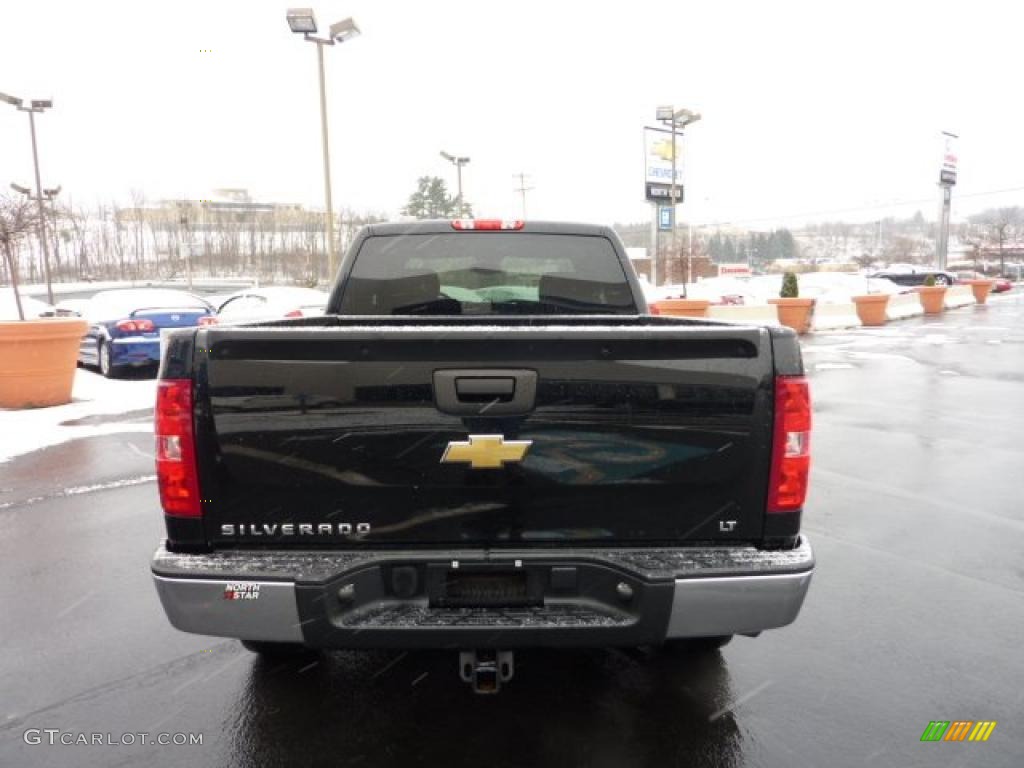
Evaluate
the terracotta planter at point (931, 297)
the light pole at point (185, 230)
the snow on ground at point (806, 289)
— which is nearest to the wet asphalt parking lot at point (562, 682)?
the snow on ground at point (806, 289)

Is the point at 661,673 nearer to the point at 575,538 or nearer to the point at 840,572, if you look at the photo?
the point at 575,538

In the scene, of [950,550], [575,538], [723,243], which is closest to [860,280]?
[950,550]

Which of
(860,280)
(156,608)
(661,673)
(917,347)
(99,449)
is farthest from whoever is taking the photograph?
(860,280)

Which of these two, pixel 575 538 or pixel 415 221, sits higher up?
pixel 415 221

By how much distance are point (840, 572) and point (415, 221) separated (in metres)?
3.34

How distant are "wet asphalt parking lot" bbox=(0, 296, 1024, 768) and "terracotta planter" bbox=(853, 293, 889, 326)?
23.3 m

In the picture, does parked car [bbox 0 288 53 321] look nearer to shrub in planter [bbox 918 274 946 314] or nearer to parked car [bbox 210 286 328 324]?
parked car [bbox 210 286 328 324]

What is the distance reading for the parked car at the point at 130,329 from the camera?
43.4ft

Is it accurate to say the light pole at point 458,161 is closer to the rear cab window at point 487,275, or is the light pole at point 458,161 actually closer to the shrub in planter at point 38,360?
the shrub in planter at point 38,360

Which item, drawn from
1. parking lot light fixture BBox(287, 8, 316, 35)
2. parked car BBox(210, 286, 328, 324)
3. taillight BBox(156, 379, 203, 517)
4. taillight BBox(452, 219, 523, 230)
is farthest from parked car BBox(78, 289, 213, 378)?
taillight BBox(156, 379, 203, 517)

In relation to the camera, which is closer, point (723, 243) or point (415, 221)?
point (415, 221)

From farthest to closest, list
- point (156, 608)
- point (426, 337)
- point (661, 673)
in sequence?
point (156, 608) < point (661, 673) < point (426, 337)

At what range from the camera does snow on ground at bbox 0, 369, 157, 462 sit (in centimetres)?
868

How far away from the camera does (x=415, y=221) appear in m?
4.86
